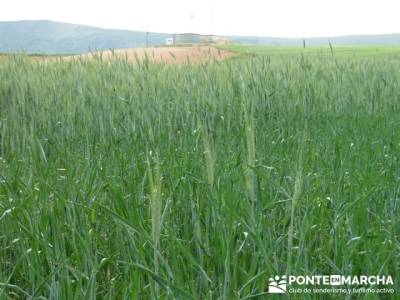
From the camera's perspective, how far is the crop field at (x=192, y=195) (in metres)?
1.07

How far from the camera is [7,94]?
4016mm

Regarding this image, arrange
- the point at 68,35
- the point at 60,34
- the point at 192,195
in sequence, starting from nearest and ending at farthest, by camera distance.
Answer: the point at 192,195, the point at 68,35, the point at 60,34

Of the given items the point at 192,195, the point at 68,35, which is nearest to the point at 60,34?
the point at 68,35

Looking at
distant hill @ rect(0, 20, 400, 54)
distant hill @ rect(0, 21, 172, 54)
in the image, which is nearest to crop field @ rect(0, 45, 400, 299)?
distant hill @ rect(0, 20, 400, 54)

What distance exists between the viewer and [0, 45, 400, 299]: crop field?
1.07 m

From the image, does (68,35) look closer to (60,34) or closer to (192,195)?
(60,34)

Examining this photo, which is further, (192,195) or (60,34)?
(60,34)

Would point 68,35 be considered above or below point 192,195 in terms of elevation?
above

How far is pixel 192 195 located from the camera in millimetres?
1467

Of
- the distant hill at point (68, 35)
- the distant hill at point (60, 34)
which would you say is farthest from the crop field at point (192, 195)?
the distant hill at point (60, 34)

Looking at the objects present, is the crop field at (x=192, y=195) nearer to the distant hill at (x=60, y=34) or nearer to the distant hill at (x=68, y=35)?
the distant hill at (x=68, y=35)

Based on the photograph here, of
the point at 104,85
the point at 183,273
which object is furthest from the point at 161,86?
the point at 183,273

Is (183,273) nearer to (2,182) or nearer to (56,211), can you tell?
(56,211)

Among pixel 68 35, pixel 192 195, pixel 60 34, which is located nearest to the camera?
pixel 192 195
